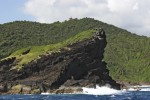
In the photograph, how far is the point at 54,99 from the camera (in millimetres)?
145375

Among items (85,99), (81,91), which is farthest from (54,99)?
(81,91)

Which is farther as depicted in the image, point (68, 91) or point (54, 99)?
point (68, 91)

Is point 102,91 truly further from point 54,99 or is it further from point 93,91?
point 54,99

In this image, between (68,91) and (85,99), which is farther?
(68,91)

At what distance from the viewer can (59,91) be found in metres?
200

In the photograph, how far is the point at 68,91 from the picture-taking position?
200 meters

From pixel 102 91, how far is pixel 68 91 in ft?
48.0

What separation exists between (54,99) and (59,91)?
54427 mm

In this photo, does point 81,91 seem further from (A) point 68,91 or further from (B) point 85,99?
(B) point 85,99

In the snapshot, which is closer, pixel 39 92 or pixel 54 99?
pixel 54 99

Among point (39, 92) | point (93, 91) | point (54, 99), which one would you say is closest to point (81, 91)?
point (93, 91)

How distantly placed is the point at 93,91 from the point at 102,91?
3.91 metres

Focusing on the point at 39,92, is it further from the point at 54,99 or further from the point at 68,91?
the point at 54,99

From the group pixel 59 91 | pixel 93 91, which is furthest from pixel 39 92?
pixel 93 91
